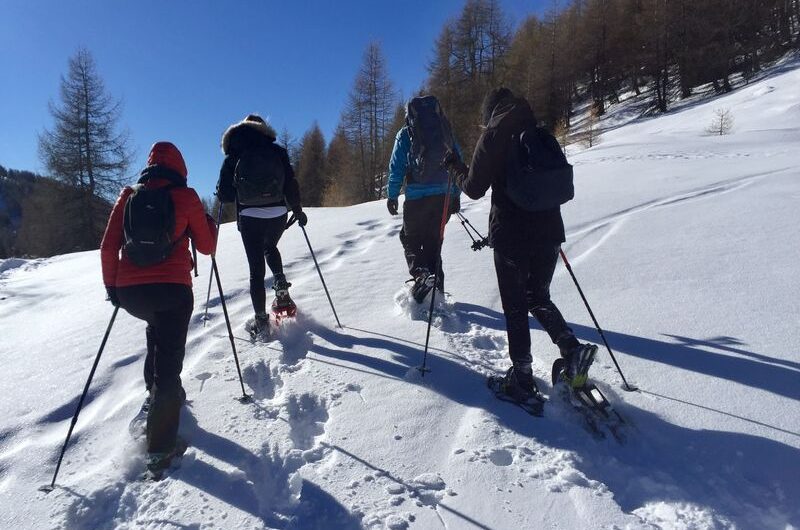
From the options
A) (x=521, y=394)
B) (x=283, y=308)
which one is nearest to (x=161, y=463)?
(x=283, y=308)

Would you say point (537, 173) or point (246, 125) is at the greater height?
point (246, 125)

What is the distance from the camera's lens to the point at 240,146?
3.88 meters

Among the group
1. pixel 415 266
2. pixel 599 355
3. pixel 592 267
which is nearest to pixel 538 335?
pixel 599 355

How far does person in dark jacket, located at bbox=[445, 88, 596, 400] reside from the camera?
2.63m

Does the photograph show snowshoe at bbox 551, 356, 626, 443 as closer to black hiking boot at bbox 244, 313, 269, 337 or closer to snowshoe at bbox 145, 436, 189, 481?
snowshoe at bbox 145, 436, 189, 481

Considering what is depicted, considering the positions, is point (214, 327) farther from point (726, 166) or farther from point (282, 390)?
point (726, 166)

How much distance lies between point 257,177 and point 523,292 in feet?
8.08

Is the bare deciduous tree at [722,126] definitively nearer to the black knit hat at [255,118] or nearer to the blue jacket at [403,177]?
the blue jacket at [403,177]

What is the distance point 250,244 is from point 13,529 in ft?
8.05

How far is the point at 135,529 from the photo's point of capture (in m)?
2.09

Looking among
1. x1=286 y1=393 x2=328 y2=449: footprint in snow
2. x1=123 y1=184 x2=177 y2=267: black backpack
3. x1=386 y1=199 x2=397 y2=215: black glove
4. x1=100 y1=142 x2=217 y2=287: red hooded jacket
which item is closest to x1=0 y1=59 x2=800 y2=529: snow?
x1=286 y1=393 x2=328 y2=449: footprint in snow

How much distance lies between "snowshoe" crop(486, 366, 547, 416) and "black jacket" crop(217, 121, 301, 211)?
8.36 feet

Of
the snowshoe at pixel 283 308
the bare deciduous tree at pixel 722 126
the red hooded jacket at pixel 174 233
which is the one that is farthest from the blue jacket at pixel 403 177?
the bare deciduous tree at pixel 722 126

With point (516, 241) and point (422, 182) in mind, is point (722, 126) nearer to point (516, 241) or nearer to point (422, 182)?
point (422, 182)
